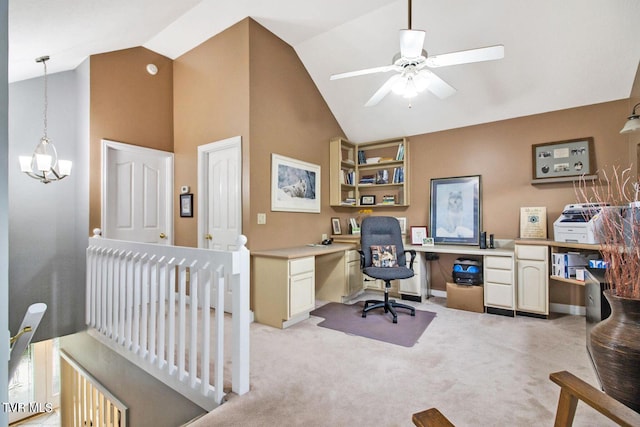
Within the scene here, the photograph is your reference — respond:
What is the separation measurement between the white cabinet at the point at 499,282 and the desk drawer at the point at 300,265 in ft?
6.83

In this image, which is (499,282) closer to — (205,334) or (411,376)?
(411,376)

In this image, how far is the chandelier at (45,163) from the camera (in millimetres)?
2787

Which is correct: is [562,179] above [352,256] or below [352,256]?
above

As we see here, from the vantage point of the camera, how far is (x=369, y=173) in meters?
4.89

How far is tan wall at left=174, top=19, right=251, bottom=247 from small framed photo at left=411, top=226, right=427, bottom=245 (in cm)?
245

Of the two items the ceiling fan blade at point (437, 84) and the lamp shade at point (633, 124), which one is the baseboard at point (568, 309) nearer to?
the lamp shade at point (633, 124)

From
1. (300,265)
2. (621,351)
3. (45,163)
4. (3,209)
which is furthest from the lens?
(300,265)

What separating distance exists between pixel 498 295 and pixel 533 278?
0.40 meters

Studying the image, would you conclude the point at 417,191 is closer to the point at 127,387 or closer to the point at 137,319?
the point at 137,319

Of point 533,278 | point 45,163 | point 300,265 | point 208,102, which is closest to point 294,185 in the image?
point 300,265

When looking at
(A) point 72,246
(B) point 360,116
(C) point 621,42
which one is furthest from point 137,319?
(C) point 621,42

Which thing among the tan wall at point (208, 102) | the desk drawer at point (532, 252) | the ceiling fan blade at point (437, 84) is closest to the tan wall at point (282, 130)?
the tan wall at point (208, 102)

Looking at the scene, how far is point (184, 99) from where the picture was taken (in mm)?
4059

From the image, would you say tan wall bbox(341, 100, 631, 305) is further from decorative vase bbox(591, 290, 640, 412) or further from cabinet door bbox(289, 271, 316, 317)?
decorative vase bbox(591, 290, 640, 412)
